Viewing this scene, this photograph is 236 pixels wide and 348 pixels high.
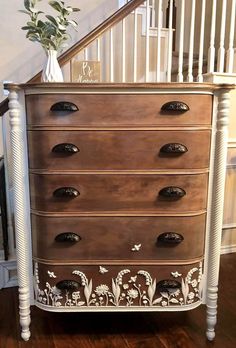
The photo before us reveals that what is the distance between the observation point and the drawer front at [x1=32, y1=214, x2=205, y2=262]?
140cm

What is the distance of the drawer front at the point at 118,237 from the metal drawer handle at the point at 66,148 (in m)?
0.30

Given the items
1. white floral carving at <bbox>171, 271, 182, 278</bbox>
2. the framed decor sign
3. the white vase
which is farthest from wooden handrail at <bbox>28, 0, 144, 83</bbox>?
white floral carving at <bbox>171, 271, 182, 278</bbox>

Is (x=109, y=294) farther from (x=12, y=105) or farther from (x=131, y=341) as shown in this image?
(x=12, y=105)

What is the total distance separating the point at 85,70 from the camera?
166 centimetres

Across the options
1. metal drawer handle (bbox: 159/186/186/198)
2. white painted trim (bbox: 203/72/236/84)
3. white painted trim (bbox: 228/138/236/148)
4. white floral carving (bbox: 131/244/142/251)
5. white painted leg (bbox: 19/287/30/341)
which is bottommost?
white painted leg (bbox: 19/287/30/341)

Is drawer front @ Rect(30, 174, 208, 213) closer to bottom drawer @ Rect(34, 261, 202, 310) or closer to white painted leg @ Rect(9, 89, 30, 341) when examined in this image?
white painted leg @ Rect(9, 89, 30, 341)

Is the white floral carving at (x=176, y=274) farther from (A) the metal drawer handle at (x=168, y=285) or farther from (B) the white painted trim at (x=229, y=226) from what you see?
(B) the white painted trim at (x=229, y=226)

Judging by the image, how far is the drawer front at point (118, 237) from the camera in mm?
1398

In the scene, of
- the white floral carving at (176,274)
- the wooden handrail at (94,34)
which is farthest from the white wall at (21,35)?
the white floral carving at (176,274)

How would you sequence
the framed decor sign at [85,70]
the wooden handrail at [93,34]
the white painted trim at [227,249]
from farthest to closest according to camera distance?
the white painted trim at [227,249]
the wooden handrail at [93,34]
the framed decor sign at [85,70]

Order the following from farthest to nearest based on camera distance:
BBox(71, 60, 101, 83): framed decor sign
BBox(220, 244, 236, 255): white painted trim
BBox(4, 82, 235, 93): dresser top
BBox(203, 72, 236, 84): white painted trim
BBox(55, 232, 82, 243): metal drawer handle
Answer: BBox(220, 244, 236, 255): white painted trim → BBox(203, 72, 236, 84): white painted trim → BBox(71, 60, 101, 83): framed decor sign → BBox(55, 232, 82, 243): metal drawer handle → BBox(4, 82, 235, 93): dresser top

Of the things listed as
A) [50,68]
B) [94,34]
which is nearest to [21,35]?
[94,34]

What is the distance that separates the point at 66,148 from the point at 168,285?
2.52 ft

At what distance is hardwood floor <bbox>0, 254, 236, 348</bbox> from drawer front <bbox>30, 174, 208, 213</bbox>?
2.14ft
